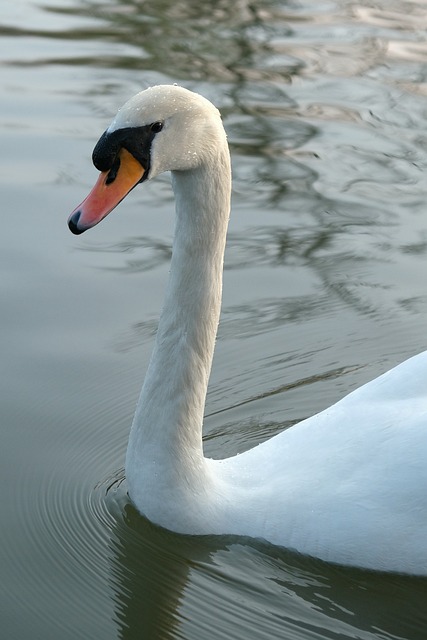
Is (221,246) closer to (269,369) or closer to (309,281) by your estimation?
(269,369)

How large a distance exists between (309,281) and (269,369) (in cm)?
105

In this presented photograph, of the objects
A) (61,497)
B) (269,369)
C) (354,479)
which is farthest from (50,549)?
(269,369)

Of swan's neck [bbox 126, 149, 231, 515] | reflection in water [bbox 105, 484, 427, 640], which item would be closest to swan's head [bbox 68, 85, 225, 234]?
swan's neck [bbox 126, 149, 231, 515]

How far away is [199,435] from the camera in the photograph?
4.79m

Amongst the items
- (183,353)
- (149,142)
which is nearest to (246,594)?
(183,353)

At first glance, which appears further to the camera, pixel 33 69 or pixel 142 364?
pixel 33 69

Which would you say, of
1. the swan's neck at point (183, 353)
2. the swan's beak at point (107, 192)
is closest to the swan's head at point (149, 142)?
the swan's beak at point (107, 192)

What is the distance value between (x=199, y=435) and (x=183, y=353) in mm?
330

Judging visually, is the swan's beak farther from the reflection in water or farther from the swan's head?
the reflection in water

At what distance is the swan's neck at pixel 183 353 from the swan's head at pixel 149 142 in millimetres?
138

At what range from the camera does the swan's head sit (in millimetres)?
4156

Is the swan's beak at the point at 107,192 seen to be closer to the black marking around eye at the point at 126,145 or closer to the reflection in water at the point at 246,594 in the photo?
the black marking around eye at the point at 126,145

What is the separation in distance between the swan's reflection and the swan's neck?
0.25m

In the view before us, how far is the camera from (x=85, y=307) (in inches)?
263
